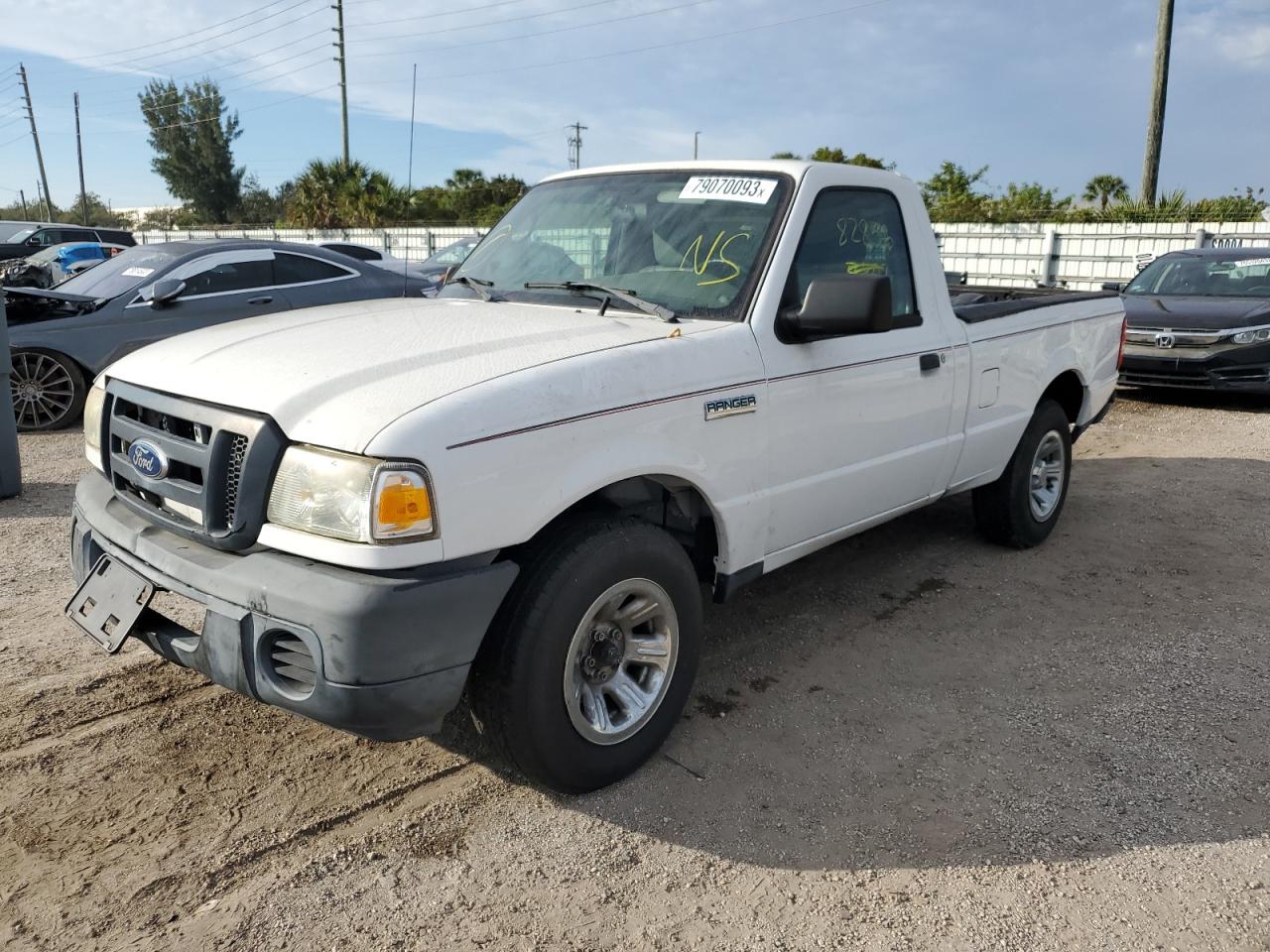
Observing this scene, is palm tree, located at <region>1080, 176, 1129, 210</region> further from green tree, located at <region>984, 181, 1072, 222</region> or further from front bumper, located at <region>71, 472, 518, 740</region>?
front bumper, located at <region>71, 472, 518, 740</region>

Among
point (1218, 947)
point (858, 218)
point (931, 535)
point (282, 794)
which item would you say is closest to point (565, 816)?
point (282, 794)

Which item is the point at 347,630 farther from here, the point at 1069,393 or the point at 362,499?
the point at 1069,393

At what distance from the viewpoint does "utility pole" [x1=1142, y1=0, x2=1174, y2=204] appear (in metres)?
20.0

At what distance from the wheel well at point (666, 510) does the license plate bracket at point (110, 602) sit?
3.81ft

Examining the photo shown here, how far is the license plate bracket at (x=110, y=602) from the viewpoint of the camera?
2791 mm

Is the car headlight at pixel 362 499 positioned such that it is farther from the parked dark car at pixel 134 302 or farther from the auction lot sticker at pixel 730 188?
the parked dark car at pixel 134 302

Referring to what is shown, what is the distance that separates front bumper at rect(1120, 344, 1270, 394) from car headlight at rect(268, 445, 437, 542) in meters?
9.37

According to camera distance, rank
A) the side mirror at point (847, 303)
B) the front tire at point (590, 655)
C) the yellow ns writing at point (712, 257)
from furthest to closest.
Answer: the yellow ns writing at point (712, 257) → the side mirror at point (847, 303) → the front tire at point (590, 655)

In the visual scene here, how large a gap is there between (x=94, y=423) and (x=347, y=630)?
158 cm

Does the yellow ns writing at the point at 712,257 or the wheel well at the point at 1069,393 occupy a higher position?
the yellow ns writing at the point at 712,257

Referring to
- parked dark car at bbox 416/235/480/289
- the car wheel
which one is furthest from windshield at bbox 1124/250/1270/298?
the car wheel

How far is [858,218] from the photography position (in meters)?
3.96

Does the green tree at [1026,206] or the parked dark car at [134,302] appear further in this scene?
the green tree at [1026,206]

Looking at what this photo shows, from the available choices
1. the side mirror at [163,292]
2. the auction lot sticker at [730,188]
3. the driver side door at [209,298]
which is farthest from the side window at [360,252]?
the auction lot sticker at [730,188]
